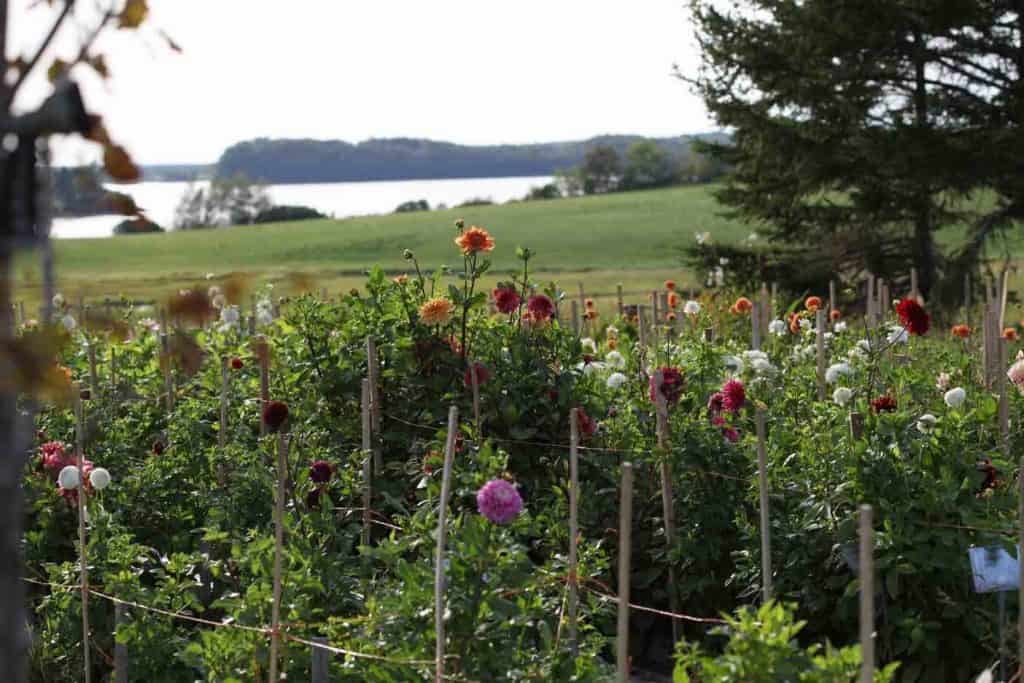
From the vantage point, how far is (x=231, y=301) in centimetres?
159

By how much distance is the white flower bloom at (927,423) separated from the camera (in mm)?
3629

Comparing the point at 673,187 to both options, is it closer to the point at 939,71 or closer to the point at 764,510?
the point at 939,71

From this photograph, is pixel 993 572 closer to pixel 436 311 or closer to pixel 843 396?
pixel 843 396

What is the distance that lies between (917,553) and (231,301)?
2327 mm

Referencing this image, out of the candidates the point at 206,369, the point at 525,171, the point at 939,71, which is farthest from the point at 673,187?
the point at 206,369

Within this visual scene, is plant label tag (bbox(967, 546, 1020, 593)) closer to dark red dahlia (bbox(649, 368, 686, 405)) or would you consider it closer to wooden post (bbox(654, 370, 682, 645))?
wooden post (bbox(654, 370, 682, 645))

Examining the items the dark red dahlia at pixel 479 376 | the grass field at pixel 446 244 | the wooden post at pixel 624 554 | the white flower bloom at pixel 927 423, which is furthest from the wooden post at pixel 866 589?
the grass field at pixel 446 244

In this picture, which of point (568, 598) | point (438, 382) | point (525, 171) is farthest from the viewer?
point (525, 171)

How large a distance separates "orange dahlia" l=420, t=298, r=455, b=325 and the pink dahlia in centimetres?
160

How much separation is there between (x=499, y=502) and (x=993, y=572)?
127 cm

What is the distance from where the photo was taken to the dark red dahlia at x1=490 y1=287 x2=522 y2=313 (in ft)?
14.6

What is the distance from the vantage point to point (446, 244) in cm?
3450

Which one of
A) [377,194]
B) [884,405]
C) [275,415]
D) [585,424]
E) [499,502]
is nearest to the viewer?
[499,502]

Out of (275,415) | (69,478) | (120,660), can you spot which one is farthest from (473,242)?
(120,660)
